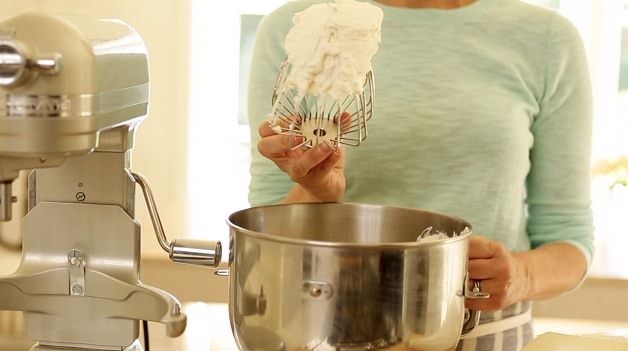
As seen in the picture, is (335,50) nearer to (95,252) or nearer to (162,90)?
(95,252)

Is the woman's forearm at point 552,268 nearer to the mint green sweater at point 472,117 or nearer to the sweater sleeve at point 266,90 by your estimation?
the mint green sweater at point 472,117

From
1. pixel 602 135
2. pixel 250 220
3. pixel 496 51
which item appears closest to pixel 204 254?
pixel 250 220

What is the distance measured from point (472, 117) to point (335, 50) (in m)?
0.34

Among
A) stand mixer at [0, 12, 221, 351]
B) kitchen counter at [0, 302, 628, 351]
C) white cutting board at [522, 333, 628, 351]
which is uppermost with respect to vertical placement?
stand mixer at [0, 12, 221, 351]

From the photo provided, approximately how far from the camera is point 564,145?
1.10 metres

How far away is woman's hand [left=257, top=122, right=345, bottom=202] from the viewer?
0.85m

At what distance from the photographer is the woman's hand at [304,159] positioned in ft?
2.80

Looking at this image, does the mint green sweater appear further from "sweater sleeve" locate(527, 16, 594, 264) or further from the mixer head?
the mixer head

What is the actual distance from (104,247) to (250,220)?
123 millimetres

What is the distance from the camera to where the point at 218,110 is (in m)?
2.00

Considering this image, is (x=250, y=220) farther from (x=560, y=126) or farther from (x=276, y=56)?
(x=560, y=126)

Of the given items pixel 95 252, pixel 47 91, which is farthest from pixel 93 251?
pixel 47 91

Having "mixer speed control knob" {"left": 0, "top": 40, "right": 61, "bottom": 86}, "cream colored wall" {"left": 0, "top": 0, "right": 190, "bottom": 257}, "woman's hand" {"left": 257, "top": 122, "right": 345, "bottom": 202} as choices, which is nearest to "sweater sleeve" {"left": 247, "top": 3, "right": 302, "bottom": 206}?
"woman's hand" {"left": 257, "top": 122, "right": 345, "bottom": 202}

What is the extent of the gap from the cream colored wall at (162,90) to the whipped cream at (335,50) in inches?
46.4
